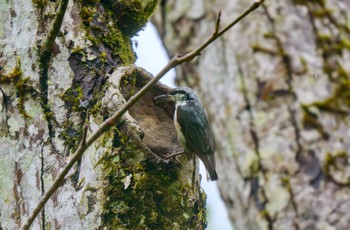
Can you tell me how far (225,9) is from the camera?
4.29 feet

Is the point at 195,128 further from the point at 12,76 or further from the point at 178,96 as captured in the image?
the point at 12,76

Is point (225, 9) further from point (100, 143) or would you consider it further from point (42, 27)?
point (42, 27)

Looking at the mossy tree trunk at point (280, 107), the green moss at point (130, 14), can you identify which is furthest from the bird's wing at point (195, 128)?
the mossy tree trunk at point (280, 107)

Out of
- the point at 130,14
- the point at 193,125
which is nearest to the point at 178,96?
the point at 193,125

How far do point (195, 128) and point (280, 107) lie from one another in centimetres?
390

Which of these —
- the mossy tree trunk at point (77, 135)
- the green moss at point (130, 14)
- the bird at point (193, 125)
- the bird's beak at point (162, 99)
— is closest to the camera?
the mossy tree trunk at point (77, 135)

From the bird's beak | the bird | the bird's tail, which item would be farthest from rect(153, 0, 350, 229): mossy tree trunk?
the bird's tail

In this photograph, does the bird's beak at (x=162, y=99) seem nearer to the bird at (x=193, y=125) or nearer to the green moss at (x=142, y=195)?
the bird at (x=193, y=125)

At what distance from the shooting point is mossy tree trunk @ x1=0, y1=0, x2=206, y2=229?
3010mm

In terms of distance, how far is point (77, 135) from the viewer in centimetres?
317

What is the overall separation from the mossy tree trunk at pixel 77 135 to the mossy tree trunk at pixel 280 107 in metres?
1.74

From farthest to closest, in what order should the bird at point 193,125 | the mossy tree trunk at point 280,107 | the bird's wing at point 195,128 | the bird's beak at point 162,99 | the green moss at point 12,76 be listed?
the bird's wing at point 195,128 → the bird at point 193,125 → the bird's beak at point 162,99 → the green moss at point 12,76 → the mossy tree trunk at point 280,107

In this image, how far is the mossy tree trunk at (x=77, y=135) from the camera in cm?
301

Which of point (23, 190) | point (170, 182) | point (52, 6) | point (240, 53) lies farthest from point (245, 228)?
point (52, 6)
